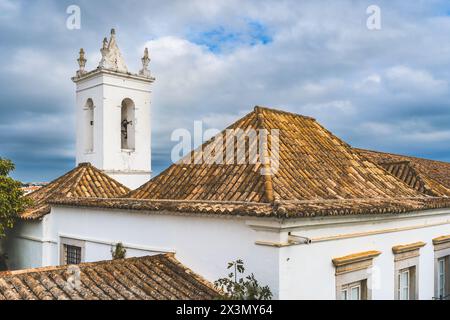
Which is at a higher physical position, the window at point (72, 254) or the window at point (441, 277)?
the window at point (72, 254)

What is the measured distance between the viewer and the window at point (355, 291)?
7.38 m

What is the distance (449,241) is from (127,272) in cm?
737

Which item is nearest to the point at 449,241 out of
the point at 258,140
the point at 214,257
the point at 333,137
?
the point at 333,137

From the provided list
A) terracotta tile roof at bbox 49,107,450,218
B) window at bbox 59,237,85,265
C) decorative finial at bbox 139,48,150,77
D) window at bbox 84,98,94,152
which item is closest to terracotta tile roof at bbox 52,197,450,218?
terracotta tile roof at bbox 49,107,450,218

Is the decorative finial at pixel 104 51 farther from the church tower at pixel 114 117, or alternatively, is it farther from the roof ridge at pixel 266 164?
the roof ridge at pixel 266 164

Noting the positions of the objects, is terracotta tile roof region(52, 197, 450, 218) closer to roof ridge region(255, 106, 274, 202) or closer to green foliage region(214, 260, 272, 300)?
roof ridge region(255, 106, 274, 202)

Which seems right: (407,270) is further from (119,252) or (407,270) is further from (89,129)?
(89,129)

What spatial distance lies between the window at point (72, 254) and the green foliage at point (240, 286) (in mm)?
4394

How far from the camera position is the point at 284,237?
20.4 feet

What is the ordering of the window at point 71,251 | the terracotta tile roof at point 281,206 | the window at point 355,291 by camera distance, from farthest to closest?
the window at point 71,251 → the window at point 355,291 → the terracotta tile roof at point 281,206

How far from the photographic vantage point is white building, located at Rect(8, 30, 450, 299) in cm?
648

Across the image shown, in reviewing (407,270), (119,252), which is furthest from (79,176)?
(407,270)

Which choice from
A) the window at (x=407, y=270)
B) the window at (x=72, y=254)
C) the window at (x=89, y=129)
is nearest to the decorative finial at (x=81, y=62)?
the window at (x=89, y=129)

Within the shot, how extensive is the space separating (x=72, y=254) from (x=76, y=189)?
2582 millimetres
